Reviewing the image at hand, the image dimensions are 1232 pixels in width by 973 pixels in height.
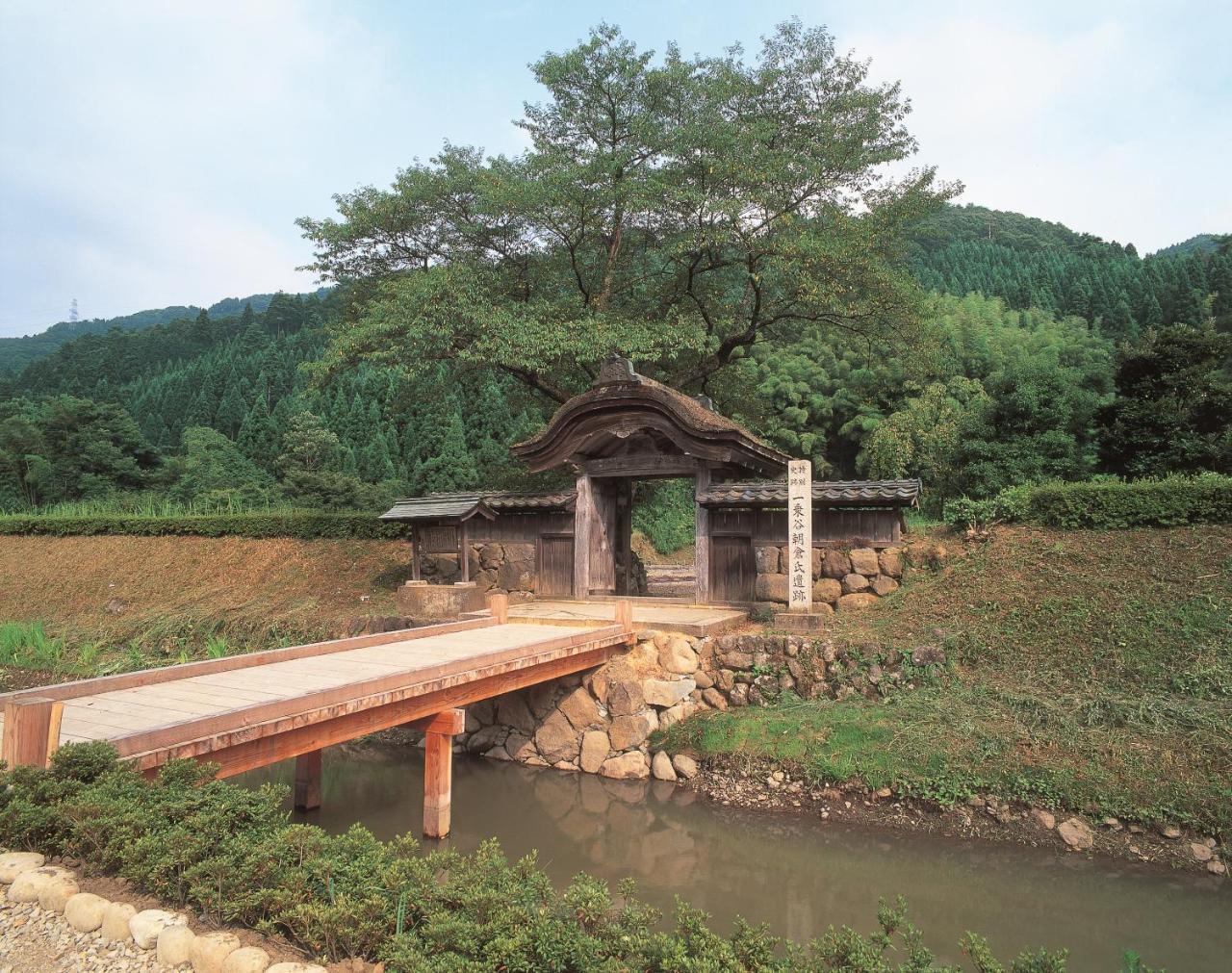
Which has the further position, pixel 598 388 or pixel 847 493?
pixel 598 388

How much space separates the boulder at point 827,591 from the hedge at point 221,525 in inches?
350

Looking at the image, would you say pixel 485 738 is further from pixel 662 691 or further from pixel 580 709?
pixel 662 691

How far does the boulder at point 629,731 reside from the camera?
965 cm

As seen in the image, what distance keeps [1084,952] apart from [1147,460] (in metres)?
12.2

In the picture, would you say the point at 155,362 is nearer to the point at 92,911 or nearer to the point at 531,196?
the point at 531,196

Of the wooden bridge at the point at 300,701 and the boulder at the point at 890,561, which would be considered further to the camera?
the boulder at the point at 890,561

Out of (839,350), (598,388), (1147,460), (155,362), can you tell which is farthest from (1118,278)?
(155,362)

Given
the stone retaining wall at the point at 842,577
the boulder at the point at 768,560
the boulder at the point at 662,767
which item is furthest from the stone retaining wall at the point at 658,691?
the boulder at the point at 768,560

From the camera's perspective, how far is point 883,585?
1134 cm

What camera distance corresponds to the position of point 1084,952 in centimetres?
563

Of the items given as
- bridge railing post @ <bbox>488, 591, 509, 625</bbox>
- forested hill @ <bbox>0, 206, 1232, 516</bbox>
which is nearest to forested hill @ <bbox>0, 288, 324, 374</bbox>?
forested hill @ <bbox>0, 206, 1232, 516</bbox>

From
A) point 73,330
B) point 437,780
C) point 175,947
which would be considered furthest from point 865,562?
point 73,330

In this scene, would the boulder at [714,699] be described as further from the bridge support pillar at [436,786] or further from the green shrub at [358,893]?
the green shrub at [358,893]

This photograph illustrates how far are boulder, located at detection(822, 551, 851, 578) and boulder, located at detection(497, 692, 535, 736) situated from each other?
4.86 m
